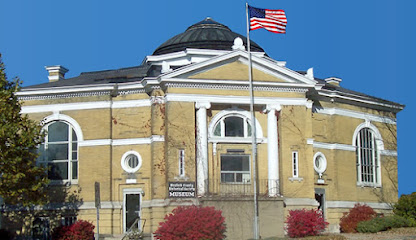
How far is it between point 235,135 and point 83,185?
28.2 feet

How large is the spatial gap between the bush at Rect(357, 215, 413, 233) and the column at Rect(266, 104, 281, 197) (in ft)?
17.0

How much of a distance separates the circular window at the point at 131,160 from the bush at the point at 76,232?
418 centimetres

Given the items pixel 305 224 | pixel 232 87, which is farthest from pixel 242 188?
pixel 232 87

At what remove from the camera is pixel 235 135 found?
40.0 m

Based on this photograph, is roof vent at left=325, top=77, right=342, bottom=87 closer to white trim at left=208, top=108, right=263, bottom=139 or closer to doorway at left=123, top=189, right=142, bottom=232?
white trim at left=208, top=108, right=263, bottom=139

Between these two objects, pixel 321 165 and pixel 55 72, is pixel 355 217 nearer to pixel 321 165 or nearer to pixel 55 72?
pixel 321 165

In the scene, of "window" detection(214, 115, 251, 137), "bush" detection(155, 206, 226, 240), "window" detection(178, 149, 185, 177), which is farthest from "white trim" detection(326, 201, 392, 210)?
"window" detection(178, 149, 185, 177)

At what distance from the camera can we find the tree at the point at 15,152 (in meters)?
33.1

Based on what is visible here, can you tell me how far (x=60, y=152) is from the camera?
4062 centimetres

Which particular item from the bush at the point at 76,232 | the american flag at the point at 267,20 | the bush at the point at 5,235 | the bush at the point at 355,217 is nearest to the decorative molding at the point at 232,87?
the american flag at the point at 267,20

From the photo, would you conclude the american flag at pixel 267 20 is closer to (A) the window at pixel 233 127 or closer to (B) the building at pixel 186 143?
(B) the building at pixel 186 143

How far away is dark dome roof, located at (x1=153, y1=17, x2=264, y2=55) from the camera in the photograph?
44.4 m

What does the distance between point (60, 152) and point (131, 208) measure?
5.11 metres

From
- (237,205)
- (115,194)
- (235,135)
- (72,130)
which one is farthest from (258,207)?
(72,130)
